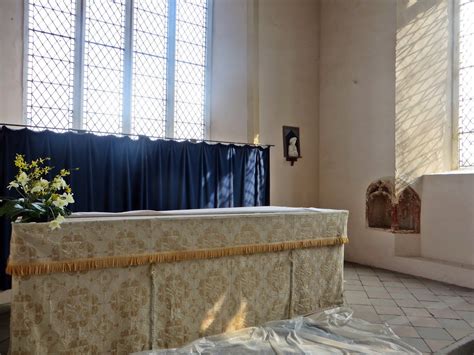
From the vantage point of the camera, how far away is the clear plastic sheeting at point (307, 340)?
289 cm

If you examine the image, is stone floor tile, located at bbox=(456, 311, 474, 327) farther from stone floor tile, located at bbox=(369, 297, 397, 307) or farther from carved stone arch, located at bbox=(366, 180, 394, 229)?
carved stone arch, located at bbox=(366, 180, 394, 229)

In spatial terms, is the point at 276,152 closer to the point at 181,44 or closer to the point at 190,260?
the point at 181,44

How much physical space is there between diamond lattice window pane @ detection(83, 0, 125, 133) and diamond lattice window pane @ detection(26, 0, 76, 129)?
0.23 m

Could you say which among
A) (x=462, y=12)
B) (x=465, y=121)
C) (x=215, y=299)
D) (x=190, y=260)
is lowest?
(x=215, y=299)

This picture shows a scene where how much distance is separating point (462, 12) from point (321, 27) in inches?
92.1

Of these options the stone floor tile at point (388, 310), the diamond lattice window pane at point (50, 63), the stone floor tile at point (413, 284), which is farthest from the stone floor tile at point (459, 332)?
the diamond lattice window pane at point (50, 63)

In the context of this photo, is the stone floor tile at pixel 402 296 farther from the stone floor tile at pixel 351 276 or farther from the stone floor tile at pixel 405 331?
the stone floor tile at pixel 405 331

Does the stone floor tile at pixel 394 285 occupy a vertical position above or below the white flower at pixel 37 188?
below

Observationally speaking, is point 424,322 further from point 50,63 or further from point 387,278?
point 50,63

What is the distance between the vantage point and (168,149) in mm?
5320

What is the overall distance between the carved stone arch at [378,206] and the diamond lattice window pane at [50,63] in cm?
478

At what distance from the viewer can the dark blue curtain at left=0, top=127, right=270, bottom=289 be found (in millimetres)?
4242

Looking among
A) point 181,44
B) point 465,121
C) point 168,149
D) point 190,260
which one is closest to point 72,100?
point 168,149

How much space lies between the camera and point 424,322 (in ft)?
12.1
